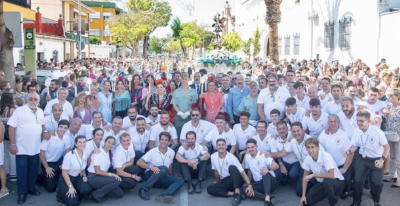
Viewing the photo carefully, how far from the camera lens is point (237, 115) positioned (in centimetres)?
941

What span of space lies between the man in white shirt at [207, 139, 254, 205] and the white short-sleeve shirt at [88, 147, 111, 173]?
5.81 feet

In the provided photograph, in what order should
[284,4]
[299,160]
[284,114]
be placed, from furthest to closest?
[284,4], [284,114], [299,160]

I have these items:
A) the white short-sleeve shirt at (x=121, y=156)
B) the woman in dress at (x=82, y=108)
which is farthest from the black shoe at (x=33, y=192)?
the woman in dress at (x=82, y=108)

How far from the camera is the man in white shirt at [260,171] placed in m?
6.87

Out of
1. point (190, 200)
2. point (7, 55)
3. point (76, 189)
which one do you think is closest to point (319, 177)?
point (190, 200)

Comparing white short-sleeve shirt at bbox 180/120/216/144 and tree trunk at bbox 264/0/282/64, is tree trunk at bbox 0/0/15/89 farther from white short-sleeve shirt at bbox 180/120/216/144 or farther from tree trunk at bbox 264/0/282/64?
tree trunk at bbox 264/0/282/64

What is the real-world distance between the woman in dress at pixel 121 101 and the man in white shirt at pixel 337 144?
4.60 metres

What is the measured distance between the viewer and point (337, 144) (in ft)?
22.7

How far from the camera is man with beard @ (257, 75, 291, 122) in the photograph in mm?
8719

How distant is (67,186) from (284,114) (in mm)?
4484

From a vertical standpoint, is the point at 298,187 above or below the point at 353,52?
below

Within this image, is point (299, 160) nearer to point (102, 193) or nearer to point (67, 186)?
point (102, 193)

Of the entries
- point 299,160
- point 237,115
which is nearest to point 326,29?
point 237,115

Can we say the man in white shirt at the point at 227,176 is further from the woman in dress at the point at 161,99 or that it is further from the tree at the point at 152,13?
the tree at the point at 152,13
